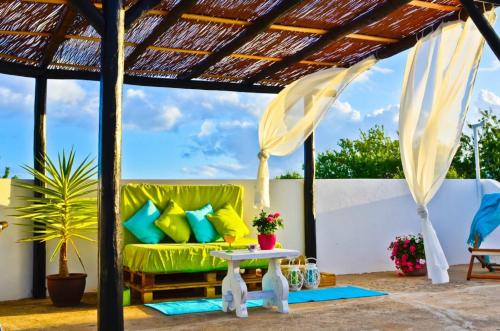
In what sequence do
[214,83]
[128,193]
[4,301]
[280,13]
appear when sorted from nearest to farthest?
[280,13], [4,301], [128,193], [214,83]

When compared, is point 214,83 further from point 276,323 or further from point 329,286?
point 276,323

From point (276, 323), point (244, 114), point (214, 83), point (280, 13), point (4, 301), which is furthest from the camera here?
point (244, 114)

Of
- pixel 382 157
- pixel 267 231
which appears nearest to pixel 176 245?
pixel 267 231

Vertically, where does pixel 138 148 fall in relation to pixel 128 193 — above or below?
above

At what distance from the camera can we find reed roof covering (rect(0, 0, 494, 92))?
5.04 metres

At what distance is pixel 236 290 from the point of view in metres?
4.88

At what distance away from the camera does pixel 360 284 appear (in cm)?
654

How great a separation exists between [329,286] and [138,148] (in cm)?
262

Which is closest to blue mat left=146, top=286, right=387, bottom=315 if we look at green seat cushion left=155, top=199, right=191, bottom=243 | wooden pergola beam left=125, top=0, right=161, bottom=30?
green seat cushion left=155, top=199, right=191, bottom=243

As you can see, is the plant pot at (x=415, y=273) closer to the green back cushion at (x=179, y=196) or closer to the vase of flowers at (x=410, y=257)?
the vase of flowers at (x=410, y=257)

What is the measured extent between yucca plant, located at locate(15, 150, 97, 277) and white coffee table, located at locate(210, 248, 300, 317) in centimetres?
159

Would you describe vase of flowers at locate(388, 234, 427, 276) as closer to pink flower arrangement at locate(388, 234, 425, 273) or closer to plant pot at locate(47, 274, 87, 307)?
pink flower arrangement at locate(388, 234, 425, 273)

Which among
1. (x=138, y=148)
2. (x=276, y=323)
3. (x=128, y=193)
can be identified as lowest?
(x=276, y=323)

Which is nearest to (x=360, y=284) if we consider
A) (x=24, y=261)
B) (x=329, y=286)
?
(x=329, y=286)
